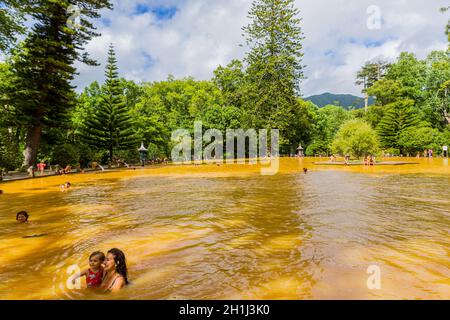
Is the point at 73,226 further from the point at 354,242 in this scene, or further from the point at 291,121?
the point at 291,121

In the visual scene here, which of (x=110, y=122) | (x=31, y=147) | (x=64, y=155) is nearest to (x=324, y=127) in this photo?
(x=110, y=122)

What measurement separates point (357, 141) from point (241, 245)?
32582 millimetres

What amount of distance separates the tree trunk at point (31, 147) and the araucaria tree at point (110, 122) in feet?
33.2

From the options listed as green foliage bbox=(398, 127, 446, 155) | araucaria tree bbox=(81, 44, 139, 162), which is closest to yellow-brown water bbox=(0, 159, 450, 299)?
araucaria tree bbox=(81, 44, 139, 162)

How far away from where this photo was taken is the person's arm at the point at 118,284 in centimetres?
477

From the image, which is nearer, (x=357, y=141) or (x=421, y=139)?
(x=357, y=141)

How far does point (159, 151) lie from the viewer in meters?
49.9

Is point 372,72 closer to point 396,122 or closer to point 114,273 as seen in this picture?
point 396,122

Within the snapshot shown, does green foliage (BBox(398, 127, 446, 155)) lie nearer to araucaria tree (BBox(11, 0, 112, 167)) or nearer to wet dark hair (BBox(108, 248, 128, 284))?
araucaria tree (BBox(11, 0, 112, 167))

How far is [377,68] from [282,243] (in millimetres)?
77833

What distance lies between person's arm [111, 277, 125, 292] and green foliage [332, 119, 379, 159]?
116 ft

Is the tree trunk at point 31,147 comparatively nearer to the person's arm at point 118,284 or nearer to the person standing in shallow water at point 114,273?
the person standing in shallow water at point 114,273

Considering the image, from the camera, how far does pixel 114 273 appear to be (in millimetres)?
4922
